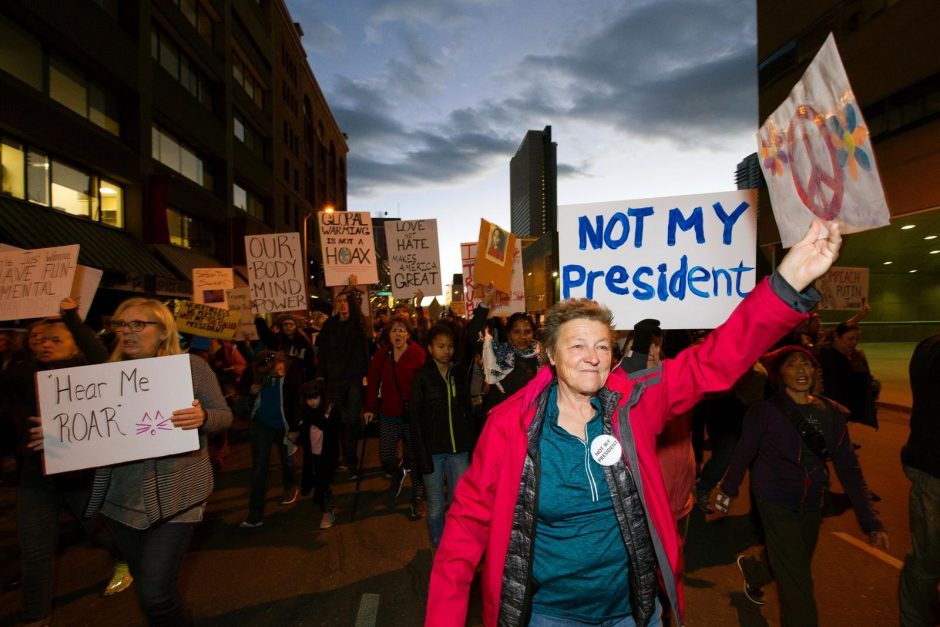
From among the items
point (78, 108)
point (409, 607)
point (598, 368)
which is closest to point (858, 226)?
point (598, 368)

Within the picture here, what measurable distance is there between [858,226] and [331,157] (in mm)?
64865

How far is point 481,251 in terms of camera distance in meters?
6.21

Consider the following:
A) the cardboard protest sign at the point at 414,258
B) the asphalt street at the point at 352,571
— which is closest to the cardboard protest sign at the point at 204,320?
the cardboard protest sign at the point at 414,258

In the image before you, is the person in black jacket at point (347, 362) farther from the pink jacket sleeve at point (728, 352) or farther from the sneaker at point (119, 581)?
the pink jacket sleeve at point (728, 352)

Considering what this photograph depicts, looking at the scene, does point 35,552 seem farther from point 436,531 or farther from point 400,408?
point 400,408

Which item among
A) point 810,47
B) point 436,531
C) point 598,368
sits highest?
point 810,47

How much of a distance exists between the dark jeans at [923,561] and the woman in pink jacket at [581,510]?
208cm

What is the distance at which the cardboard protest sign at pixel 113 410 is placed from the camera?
9.89 ft

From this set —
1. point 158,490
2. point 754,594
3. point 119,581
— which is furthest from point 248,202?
point 754,594

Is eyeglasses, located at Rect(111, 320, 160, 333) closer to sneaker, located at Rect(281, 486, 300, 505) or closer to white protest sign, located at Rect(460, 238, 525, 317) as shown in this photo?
sneaker, located at Rect(281, 486, 300, 505)

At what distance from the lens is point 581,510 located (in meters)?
1.96

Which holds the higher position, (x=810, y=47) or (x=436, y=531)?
(x=810, y=47)

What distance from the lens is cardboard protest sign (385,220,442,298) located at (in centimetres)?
958

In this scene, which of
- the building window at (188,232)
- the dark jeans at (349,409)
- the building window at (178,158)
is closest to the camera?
the dark jeans at (349,409)
